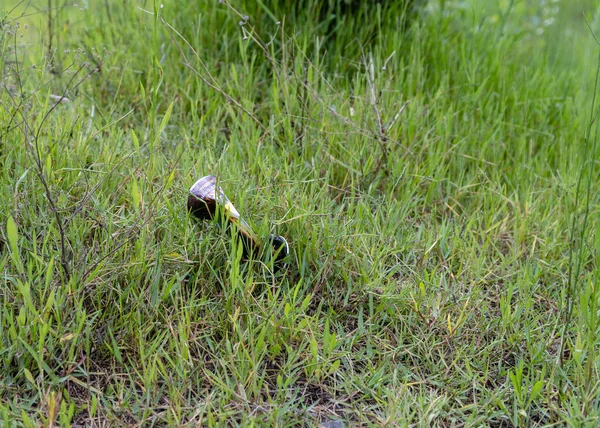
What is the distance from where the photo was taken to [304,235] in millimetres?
2436

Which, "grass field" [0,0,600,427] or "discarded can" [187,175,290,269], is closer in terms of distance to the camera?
"grass field" [0,0,600,427]

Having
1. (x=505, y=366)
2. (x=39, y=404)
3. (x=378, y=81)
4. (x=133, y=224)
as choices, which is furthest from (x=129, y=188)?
(x=505, y=366)

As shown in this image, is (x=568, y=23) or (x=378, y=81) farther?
(x=568, y=23)

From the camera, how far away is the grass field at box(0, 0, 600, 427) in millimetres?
2031

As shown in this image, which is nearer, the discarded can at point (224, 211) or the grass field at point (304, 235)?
the grass field at point (304, 235)

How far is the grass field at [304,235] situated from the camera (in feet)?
6.66

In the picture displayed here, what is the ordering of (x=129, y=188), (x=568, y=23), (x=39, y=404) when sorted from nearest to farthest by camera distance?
(x=39, y=404) → (x=129, y=188) → (x=568, y=23)

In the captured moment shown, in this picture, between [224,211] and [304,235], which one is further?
[304,235]

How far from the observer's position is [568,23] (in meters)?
4.33

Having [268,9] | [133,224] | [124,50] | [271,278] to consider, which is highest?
[268,9]

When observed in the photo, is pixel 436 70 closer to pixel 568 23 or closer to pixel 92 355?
pixel 568 23

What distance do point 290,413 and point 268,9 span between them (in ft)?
7.22

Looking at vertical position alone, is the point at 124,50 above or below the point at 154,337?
above

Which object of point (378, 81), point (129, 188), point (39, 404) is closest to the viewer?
point (39, 404)
